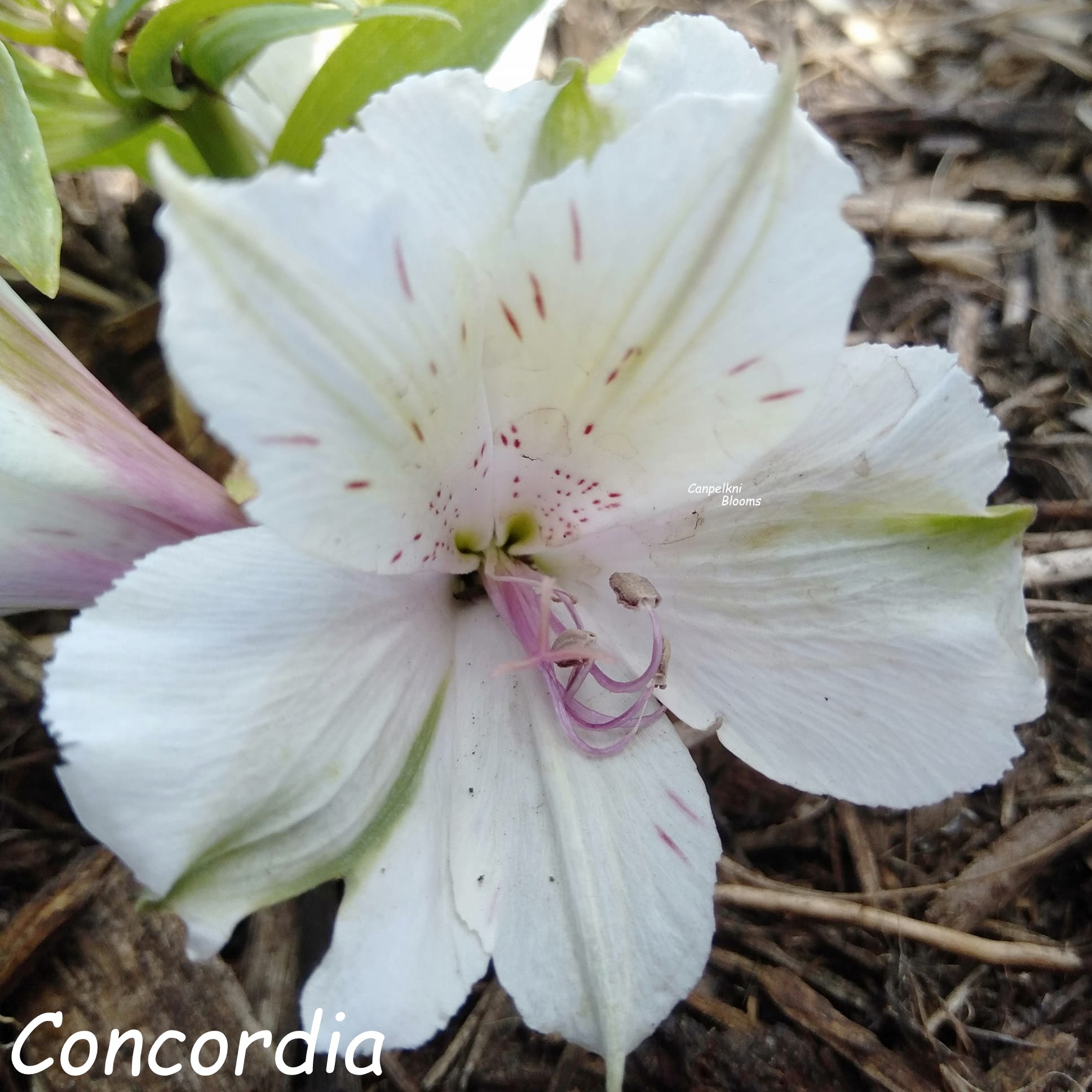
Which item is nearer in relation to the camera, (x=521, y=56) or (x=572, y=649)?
(x=572, y=649)

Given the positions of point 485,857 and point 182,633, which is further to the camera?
point 485,857

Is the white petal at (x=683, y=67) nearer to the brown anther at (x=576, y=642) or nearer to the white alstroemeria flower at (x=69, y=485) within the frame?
the brown anther at (x=576, y=642)

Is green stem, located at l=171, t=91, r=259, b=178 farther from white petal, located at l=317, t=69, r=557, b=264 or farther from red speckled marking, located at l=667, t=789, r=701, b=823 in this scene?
red speckled marking, located at l=667, t=789, r=701, b=823

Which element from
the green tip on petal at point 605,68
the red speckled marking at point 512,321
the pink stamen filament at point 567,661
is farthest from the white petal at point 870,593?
the green tip on petal at point 605,68

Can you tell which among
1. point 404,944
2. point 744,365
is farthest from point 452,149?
point 404,944

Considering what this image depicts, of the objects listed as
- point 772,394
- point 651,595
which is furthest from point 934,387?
point 651,595

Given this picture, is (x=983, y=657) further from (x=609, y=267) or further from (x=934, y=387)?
(x=609, y=267)

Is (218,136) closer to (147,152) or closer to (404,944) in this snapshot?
(147,152)

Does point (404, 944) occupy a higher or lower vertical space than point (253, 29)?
lower
